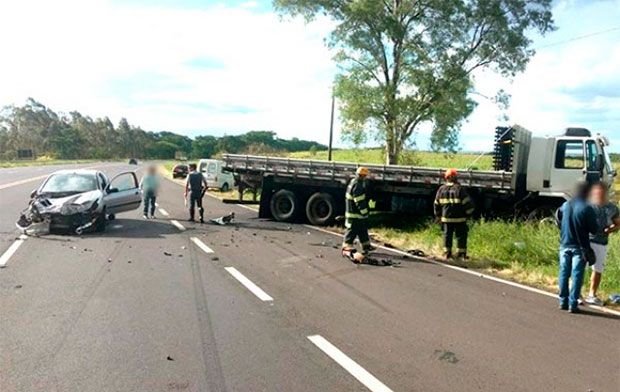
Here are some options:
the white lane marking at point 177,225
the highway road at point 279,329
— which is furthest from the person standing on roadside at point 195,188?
the highway road at point 279,329

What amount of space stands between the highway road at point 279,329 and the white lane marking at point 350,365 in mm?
17

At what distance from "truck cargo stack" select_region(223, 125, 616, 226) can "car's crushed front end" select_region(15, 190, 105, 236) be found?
18.8ft

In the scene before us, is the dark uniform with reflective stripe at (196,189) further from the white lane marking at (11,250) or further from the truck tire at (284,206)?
the white lane marking at (11,250)

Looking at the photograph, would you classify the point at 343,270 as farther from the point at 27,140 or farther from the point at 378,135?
the point at 27,140

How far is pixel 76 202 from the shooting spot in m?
12.5

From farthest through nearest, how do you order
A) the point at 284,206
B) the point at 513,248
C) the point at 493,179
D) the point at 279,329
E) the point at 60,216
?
the point at 284,206 → the point at 493,179 → the point at 60,216 → the point at 513,248 → the point at 279,329

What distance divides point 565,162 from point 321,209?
6.61 m

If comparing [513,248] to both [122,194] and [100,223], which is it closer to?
[100,223]

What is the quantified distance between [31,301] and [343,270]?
470cm

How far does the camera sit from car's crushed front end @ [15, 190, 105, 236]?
485 inches

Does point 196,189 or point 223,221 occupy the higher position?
point 196,189

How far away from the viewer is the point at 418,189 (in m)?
14.4

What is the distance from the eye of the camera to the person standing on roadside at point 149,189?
53.5 ft

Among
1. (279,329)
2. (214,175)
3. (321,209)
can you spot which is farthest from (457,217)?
(214,175)
